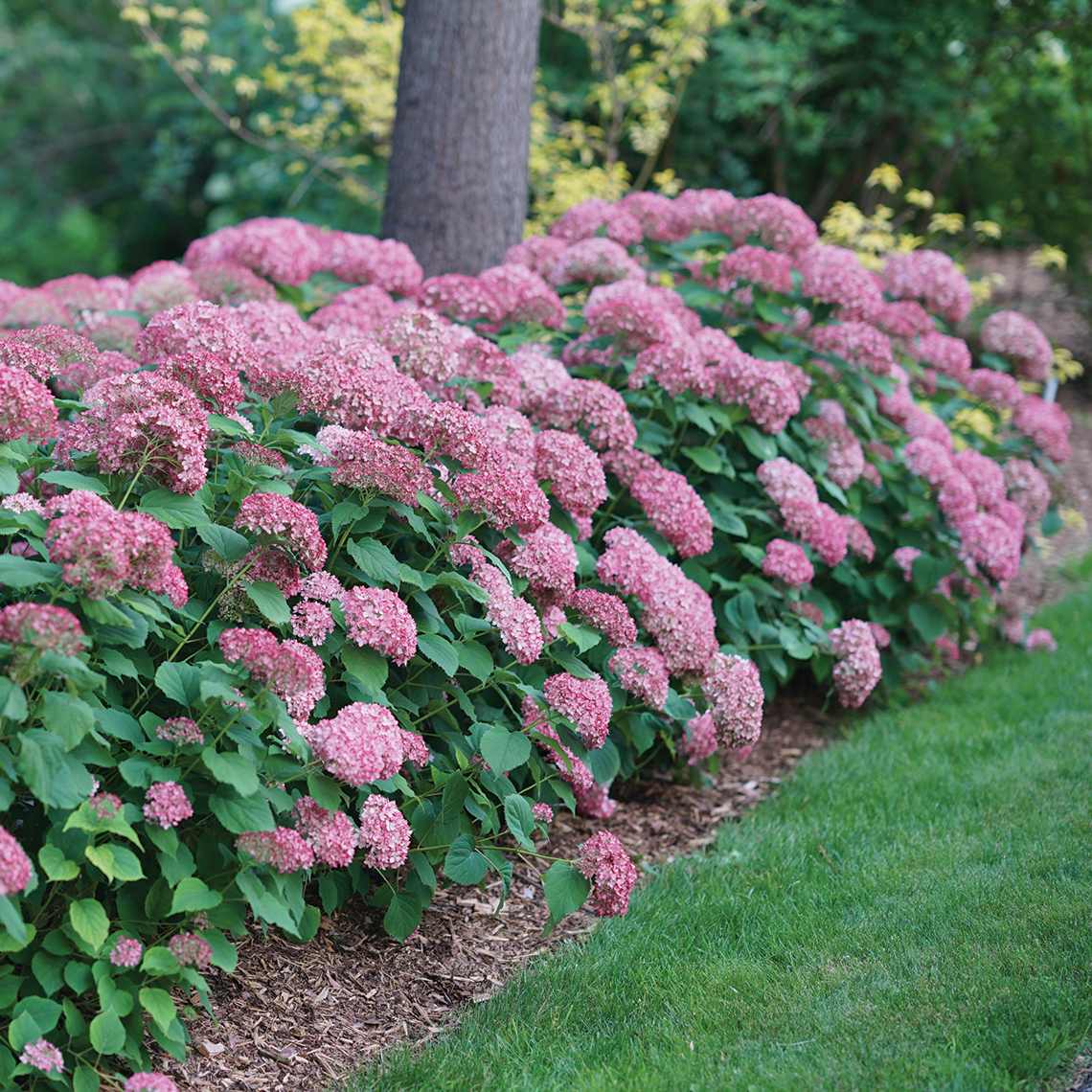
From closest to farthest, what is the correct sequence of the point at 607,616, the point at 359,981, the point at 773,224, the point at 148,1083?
1. the point at 148,1083
2. the point at 359,981
3. the point at 607,616
4. the point at 773,224

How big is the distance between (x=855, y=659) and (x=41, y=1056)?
2.70 metres

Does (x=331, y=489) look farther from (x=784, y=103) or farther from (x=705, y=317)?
(x=784, y=103)

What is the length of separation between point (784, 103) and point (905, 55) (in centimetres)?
135

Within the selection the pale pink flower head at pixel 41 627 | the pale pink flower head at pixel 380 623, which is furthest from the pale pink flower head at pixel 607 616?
the pale pink flower head at pixel 41 627

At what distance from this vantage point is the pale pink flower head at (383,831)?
2345 mm

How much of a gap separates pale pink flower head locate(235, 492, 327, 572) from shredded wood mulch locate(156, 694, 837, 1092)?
1052 mm

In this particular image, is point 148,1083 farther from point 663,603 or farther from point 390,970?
point 663,603

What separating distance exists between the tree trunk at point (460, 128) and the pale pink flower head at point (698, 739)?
2674 mm

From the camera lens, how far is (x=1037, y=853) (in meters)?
2.99

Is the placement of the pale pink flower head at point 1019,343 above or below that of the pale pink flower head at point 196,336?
above

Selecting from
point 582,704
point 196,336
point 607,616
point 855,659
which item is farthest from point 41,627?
point 855,659

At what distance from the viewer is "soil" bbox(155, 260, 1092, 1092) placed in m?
2.35

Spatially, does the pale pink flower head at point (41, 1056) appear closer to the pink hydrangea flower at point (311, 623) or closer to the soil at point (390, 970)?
the soil at point (390, 970)

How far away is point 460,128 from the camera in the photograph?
500cm
